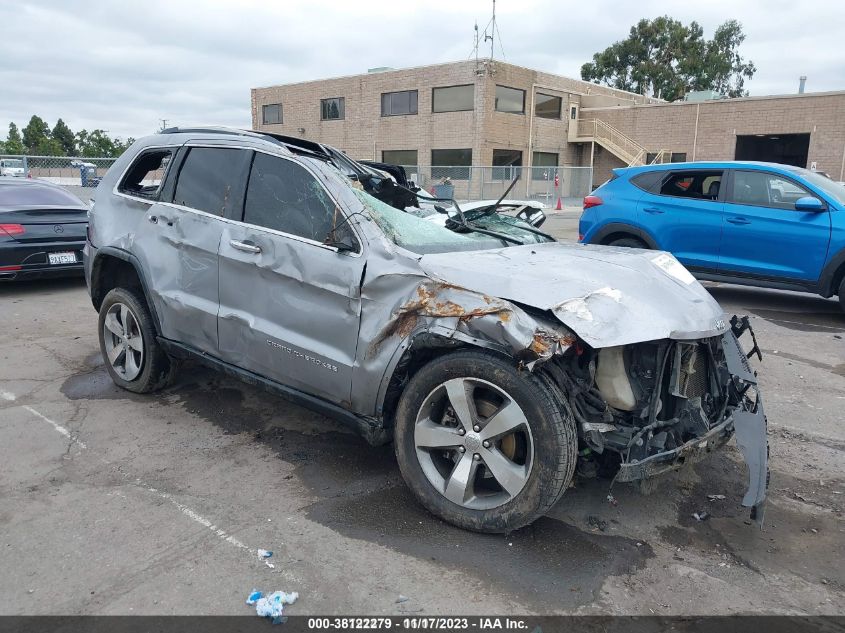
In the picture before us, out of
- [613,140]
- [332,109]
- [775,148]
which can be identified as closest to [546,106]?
[613,140]

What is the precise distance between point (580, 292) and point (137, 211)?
10.9ft

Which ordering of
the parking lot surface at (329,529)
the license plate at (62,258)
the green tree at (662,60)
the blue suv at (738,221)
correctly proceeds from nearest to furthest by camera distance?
1. the parking lot surface at (329,529)
2. the blue suv at (738,221)
3. the license plate at (62,258)
4. the green tree at (662,60)

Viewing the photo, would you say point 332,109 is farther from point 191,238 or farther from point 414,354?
point 414,354

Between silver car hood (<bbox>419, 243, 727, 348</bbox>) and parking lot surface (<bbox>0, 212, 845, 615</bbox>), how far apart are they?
0.90 meters

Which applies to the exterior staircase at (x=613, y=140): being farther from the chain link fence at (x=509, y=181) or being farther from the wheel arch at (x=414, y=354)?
the wheel arch at (x=414, y=354)

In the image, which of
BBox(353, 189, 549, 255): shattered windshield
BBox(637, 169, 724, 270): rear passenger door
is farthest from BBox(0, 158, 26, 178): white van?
BBox(353, 189, 549, 255): shattered windshield

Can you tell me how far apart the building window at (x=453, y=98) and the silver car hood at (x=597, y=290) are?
28.2m

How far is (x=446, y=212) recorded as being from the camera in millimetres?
5031

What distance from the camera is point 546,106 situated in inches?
1292

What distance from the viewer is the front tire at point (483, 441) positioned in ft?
9.55

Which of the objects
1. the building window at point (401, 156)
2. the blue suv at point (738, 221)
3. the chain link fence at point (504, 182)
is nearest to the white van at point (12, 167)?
the chain link fence at point (504, 182)

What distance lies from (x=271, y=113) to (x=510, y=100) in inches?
598

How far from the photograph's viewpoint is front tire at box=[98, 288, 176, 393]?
4.79 metres

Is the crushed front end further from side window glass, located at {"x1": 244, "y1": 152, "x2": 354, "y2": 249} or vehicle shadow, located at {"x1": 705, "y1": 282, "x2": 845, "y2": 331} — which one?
vehicle shadow, located at {"x1": 705, "y1": 282, "x2": 845, "y2": 331}
